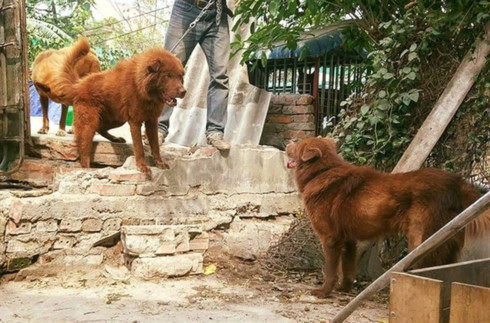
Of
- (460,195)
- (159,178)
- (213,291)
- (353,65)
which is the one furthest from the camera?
(353,65)

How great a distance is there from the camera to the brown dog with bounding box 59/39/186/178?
411cm

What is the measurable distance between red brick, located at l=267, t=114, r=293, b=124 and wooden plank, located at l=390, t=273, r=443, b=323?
450 centimetres

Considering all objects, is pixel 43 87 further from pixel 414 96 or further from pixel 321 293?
pixel 414 96

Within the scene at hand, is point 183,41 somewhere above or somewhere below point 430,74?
above

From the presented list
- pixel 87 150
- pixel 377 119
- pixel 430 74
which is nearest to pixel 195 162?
pixel 87 150

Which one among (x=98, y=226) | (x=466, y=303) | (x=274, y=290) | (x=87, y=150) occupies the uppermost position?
(x=87, y=150)

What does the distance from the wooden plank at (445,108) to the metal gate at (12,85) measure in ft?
10.3

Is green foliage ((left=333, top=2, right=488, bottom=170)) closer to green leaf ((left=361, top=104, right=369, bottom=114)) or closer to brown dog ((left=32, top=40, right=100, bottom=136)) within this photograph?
green leaf ((left=361, top=104, right=369, bottom=114))

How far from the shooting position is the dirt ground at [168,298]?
10.6 feet

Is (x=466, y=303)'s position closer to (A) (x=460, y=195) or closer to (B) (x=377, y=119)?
(A) (x=460, y=195)

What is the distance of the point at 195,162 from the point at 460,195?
2.51 m

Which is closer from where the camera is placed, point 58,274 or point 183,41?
point 58,274

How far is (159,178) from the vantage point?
14.9ft

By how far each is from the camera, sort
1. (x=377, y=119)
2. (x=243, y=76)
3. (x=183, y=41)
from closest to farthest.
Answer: (x=377, y=119) < (x=183, y=41) < (x=243, y=76)
